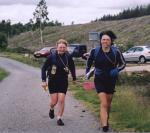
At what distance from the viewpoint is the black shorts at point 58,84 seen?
12648 mm

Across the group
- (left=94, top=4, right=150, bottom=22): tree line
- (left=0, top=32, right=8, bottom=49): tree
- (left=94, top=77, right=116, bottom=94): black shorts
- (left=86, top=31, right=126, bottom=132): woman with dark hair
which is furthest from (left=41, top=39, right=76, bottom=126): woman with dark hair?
(left=94, top=4, right=150, bottom=22): tree line

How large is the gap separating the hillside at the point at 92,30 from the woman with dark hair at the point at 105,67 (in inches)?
2373

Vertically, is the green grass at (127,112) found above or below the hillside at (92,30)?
above

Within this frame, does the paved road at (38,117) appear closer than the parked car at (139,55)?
Yes

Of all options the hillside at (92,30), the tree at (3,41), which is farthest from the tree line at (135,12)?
the tree at (3,41)

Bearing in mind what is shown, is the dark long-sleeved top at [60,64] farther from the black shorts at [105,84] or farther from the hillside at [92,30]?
the hillside at [92,30]

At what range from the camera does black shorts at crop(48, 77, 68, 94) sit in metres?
12.6

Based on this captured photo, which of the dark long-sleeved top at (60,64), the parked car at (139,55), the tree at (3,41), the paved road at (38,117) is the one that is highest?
the dark long-sleeved top at (60,64)

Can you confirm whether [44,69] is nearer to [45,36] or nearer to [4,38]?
[4,38]

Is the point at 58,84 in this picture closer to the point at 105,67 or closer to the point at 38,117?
the point at 38,117

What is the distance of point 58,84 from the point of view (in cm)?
1266

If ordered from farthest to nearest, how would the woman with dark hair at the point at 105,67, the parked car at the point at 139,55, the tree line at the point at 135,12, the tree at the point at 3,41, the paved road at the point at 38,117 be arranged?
the tree line at the point at 135,12 < the tree at the point at 3,41 < the parked car at the point at 139,55 < the paved road at the point at 38,117 < the woman with dark hair at the point at 105,67

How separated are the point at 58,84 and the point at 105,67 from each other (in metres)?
1.59

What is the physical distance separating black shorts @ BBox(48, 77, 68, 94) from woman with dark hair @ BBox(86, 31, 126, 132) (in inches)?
48.8
